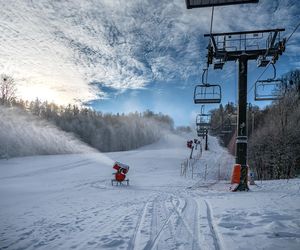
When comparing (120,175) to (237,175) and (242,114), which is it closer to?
(237,175)

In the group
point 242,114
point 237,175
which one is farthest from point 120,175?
point 242,114

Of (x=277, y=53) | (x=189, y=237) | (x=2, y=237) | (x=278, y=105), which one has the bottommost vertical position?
(x=2, y=237)

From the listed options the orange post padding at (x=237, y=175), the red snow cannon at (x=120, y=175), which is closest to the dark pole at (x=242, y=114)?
the orange post padding at (x=237, y=175)

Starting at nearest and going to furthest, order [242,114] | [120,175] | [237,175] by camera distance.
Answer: [237,175], [242,114], [120,175]

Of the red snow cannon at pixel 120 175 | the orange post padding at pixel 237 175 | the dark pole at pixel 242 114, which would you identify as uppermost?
the dark pole at pixel 242 114

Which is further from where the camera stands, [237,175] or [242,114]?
[242,114]

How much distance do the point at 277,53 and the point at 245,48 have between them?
1.65 metres

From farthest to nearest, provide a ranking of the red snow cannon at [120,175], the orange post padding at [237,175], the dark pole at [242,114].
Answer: the red snow cannon at [120,175] < the dark pole at [242,114] < the orange post padding at [237,175]

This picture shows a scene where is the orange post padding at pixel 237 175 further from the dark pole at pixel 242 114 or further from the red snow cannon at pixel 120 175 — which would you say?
the red snow cannon at pixel 120 175

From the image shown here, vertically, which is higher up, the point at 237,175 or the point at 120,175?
the point at 237,175

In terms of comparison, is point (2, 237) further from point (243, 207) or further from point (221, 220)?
point (243, 207)

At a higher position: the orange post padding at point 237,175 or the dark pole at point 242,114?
the dark pole at point 242,114

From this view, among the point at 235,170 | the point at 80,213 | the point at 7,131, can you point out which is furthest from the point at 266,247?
the point at 7,131

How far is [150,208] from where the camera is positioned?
27.0 ft
